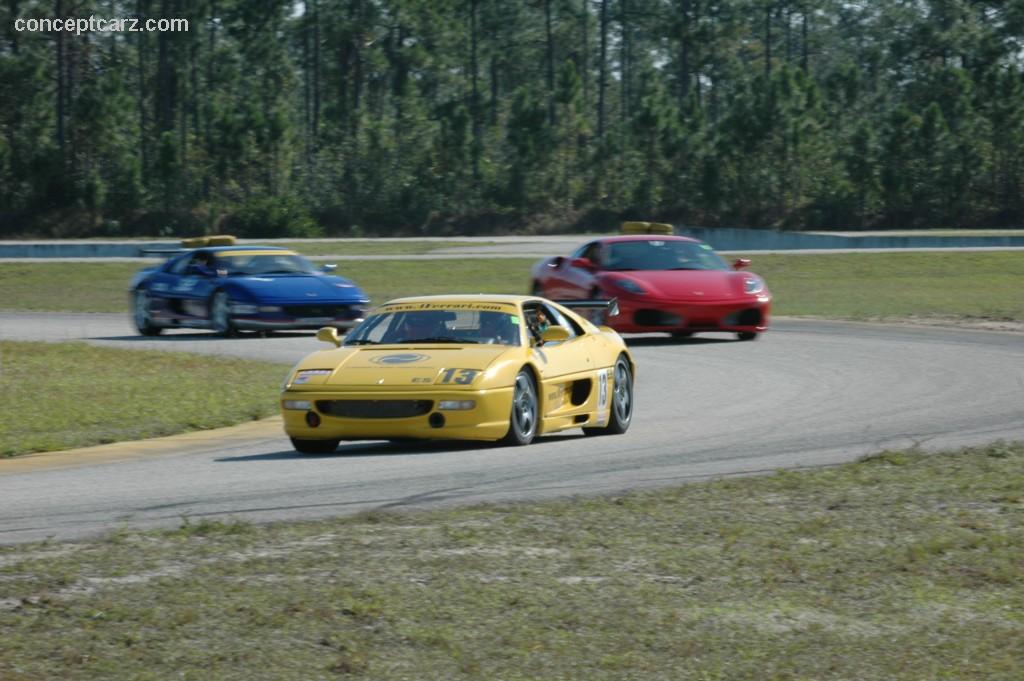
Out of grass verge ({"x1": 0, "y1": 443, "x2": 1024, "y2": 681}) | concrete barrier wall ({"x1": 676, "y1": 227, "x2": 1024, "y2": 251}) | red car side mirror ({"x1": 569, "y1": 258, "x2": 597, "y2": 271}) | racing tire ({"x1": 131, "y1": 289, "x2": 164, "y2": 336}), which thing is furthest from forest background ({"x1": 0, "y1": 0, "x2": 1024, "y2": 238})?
grass verge ({"x1": 0, "y1": 443, "x2": 1024, "y2": 681})

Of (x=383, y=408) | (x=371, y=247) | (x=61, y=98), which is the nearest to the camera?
(x=383, y=408)

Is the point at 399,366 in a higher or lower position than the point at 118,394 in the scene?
Result: higher

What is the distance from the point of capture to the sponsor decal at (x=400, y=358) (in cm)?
1196

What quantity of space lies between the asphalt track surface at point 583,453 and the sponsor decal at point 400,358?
0.63 meters

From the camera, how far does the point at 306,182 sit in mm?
71375

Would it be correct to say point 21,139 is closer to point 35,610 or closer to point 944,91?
point 944,91

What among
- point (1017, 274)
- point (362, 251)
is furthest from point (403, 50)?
point (1017, 274)

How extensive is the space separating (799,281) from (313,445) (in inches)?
1093

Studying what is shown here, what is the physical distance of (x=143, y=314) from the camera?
980 inches

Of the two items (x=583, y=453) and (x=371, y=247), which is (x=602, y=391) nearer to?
(x=583, y=453)
